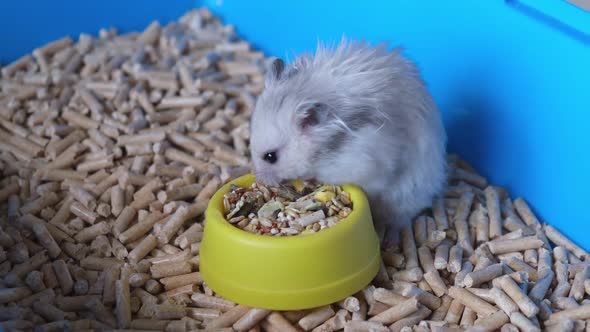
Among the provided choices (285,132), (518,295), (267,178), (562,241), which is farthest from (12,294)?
(562,241)

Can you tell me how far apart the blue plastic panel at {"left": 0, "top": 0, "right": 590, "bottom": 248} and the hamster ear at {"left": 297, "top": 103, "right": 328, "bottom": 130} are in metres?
1.24

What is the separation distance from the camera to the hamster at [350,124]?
3086 mm

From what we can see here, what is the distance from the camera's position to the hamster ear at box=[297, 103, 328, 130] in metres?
3.02

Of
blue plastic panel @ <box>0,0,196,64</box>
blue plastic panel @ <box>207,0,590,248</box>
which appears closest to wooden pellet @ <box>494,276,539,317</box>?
blue plastic panel @ <box>207,0,590,248</box>

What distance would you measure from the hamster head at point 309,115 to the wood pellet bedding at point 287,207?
94 millimetres

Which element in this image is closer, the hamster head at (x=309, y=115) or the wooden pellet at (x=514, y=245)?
the hamster head at (x=309, y=115)

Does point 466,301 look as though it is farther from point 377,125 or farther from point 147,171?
point 147,171

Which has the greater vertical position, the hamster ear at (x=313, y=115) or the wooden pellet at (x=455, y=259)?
the hamster ear at (x=313, y=115)

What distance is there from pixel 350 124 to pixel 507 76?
113cm

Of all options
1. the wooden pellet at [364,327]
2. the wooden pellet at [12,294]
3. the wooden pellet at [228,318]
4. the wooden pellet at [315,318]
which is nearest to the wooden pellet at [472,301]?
the wooden pellet at [364,327]

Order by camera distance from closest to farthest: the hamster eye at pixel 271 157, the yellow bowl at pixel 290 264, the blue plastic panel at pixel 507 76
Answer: the yellow bowl at pixel 290 264 → the hamster eye at pixel 271 157 → the blue plastic panel at pixel 507 76

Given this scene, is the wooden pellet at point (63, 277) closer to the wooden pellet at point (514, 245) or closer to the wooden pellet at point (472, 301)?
the wooden pellet at point (472, 301)

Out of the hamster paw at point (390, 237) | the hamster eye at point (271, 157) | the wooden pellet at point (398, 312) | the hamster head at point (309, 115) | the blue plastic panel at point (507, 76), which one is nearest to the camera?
the wooden pellet at point (398, 312)

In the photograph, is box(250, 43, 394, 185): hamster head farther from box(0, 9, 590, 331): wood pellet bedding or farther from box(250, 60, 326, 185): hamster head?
box(0, 9, 590, 331): wood pellet bedding
